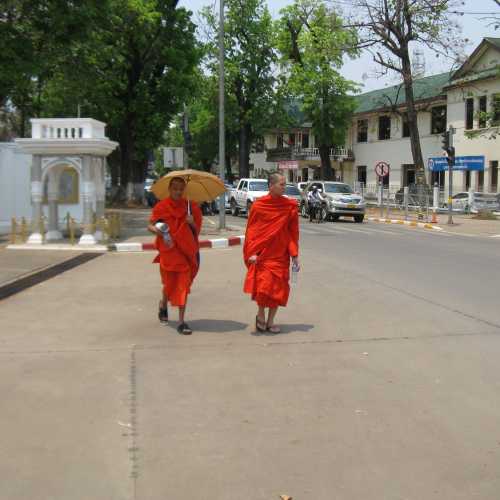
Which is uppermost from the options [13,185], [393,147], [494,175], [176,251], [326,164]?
[393,147]

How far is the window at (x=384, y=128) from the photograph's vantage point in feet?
168

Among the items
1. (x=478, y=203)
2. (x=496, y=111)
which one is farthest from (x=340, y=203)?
(x=478, y=203)

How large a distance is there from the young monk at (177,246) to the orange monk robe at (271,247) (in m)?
0.66

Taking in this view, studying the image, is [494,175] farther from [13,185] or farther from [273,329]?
[273,329]

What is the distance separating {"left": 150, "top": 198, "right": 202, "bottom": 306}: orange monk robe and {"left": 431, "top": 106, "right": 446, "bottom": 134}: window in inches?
1586

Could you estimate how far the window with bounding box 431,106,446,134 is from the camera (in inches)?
1788

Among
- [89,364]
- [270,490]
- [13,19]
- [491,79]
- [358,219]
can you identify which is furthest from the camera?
[491,79]

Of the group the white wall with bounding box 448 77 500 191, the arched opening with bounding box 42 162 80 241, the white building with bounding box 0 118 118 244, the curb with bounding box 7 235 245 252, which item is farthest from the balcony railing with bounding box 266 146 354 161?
the arched opening with bounding box 42 162 80 241

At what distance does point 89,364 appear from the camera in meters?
6.39

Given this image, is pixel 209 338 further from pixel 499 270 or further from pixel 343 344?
pixel 499 270

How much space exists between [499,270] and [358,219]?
747 inches

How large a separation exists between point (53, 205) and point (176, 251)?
11.6 m

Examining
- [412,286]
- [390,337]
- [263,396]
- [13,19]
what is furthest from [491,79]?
[263,396]

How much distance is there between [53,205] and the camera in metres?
18.5
